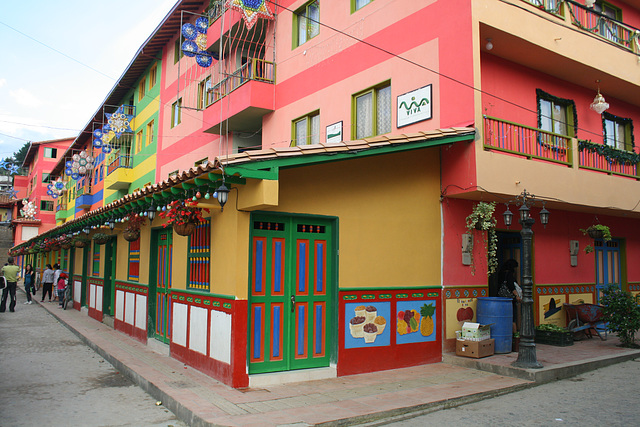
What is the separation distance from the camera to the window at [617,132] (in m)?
14.5

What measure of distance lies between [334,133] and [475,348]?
21.1 feet

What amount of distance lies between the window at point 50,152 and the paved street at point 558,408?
57634 millimetres

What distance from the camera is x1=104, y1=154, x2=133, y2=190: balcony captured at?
1074 inches

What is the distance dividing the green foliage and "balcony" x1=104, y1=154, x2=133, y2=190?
23686 millimetres

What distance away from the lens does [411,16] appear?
439 inches

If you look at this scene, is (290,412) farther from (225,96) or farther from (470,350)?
(225,96)

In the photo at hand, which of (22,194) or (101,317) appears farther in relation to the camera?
(22,194)

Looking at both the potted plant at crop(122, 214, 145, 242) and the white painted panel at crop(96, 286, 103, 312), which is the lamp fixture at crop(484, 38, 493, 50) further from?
the white painted panel at crop(96, 286, 103, 312)

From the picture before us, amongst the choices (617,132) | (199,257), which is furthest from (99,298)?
(617,132)

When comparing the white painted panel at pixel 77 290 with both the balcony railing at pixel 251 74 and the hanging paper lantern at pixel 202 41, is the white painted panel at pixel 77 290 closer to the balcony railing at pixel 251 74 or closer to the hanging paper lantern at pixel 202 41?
the balcony railing at pixel 251 74

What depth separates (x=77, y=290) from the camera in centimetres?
2062

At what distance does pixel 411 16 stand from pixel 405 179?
4.01m

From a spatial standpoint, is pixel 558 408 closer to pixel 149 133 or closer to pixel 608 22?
pixel 608 22

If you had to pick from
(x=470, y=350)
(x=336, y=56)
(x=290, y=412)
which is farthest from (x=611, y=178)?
(x=290, y=412)
